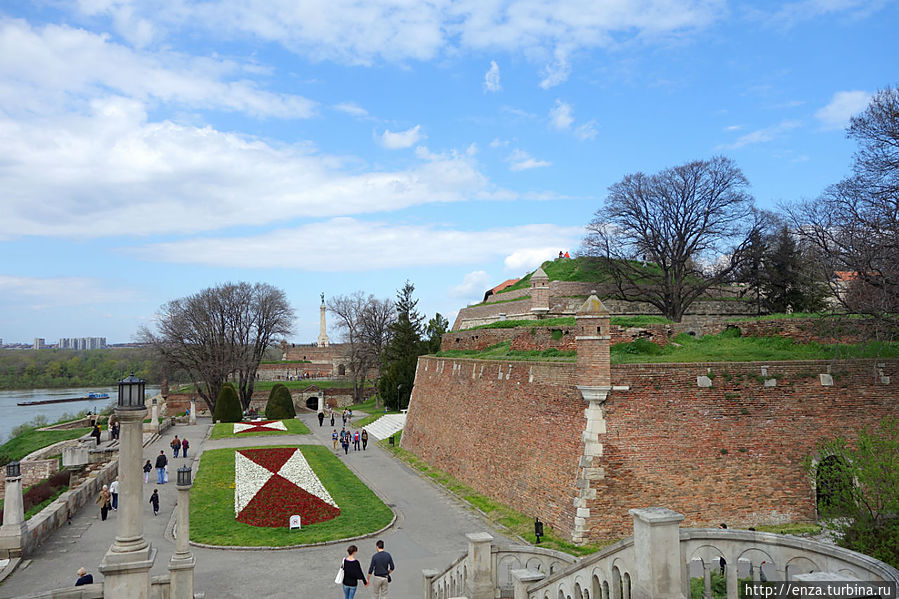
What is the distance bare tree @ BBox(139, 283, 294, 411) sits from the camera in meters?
50.5

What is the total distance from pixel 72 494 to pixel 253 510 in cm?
610

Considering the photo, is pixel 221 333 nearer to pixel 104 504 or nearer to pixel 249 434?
pixel 249 434

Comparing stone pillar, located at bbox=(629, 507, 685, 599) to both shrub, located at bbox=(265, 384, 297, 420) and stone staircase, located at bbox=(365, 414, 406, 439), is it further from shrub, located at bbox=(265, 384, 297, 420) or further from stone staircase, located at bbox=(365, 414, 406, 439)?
shrub, located at bbox=(265, 384, 297, 420)

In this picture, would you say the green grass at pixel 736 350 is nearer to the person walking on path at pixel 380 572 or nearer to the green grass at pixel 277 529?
the person walking on path at pixel 380 572

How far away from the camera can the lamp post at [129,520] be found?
7.31 m

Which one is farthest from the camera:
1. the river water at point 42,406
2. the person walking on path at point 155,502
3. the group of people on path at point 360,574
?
the river water at point 42,406

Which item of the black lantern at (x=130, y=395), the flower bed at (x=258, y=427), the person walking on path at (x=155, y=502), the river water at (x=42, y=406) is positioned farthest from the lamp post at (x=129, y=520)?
the river water at (x=42, y=406)

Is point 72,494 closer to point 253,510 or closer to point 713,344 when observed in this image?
point 253,510

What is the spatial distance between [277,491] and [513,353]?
9.97 metres

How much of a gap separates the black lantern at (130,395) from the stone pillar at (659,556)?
21.0ft

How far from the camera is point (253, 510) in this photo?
18.8 meters

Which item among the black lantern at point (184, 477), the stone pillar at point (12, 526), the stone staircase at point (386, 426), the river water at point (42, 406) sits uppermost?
the black lantern at point (184, 477)

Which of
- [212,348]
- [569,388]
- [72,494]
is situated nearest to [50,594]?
[569,388]

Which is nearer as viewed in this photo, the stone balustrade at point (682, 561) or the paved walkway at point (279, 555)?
the stone balustrade at point (682, 561)
